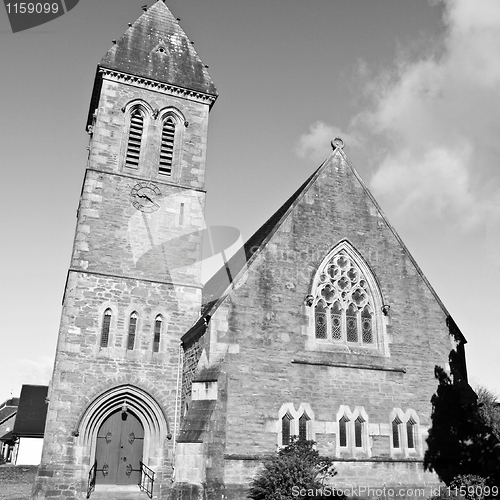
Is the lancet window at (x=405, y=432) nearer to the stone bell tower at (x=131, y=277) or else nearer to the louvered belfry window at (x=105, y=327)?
the stone bell tower at (x=131, y=277)

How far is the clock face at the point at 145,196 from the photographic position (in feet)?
73.6

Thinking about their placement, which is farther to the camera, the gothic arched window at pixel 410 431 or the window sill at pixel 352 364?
the gothic arched window at pixel 410 431

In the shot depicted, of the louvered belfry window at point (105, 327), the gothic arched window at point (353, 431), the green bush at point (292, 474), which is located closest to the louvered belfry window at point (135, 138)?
the louvered belfry window at point (105, 327)

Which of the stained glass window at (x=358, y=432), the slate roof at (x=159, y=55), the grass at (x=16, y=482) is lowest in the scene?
the grass at (x=16, y=482)

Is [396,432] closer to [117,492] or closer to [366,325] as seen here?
[366,325]

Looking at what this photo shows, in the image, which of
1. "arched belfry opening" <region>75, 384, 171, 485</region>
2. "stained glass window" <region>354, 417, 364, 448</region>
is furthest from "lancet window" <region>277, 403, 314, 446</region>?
"arched belfry opening" <region>75, 384, 171, 485</region>

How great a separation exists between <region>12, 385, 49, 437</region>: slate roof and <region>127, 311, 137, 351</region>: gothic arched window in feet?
90.3

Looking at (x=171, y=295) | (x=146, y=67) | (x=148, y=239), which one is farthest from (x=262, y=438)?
(x=146, y=67)

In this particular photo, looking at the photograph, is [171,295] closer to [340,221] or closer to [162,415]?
[162,415]

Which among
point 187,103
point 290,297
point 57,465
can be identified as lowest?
point 57,465

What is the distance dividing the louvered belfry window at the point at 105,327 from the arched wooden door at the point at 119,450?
269 cm

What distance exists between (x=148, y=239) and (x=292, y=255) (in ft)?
22.5

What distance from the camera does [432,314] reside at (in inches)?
767

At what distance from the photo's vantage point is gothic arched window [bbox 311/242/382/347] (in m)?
18.3
